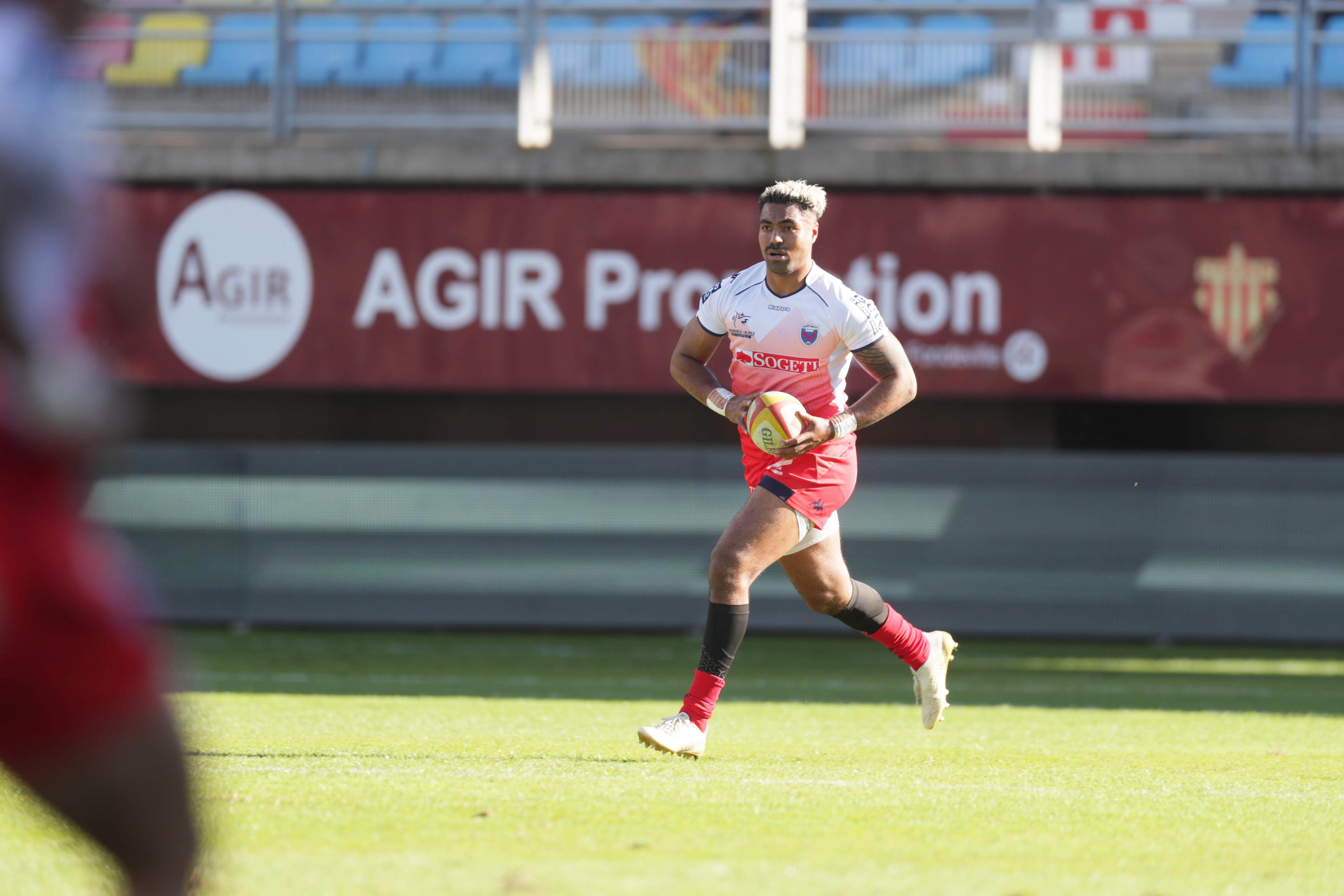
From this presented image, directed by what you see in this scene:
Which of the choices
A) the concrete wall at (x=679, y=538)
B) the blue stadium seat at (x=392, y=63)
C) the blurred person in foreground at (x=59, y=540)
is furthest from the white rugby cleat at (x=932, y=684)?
the blue stadium seat at (x=392, y=63)

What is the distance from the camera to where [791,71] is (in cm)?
1545

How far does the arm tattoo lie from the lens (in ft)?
22.3

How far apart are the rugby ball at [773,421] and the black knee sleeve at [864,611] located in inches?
30.4

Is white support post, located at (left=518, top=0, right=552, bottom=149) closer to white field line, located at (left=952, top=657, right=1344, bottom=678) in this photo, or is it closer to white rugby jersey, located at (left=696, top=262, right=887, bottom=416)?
white field line, located at (left=952, top=657, right=1344, bottom=678)

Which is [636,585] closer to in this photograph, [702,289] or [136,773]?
[702,289]

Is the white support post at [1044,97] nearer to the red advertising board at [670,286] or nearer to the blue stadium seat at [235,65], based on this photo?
the red advertising board at [670,286]

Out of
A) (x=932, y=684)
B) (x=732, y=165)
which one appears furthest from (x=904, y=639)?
(x=732, y=165)

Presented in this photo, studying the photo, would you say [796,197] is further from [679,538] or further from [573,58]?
[573,58]

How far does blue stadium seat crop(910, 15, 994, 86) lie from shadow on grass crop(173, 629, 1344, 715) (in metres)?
5.38

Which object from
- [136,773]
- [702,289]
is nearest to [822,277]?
[136,773]

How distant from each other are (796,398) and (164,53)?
469 inches

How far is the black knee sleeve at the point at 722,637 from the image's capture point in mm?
6598

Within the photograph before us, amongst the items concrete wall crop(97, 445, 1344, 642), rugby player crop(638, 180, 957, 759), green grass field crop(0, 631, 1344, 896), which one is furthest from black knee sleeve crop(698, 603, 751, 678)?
concrete wall crop(97, 445, 1344, 642)

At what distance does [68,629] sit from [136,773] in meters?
0.23
